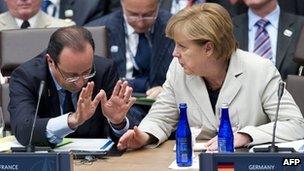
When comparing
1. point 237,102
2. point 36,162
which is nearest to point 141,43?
point 237,102

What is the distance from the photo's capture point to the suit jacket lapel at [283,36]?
232 inches

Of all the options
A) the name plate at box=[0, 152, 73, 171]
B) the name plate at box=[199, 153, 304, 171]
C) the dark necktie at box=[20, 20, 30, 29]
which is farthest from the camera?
the dark necktie at box=[20, 20, 30, 29]

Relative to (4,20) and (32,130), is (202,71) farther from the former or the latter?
(4,20)

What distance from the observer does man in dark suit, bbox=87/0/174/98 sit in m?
5.89

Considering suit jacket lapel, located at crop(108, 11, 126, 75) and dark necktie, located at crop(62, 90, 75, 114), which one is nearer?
dark necktie, located at crop(62, 90, 75, 114)

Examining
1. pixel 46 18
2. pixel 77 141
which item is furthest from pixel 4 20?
pixel 77 141

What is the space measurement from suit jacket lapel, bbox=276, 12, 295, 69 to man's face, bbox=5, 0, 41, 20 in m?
1.87

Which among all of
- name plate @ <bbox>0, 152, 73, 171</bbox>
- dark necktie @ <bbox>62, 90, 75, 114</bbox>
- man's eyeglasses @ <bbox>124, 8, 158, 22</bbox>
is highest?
man's eyeglasses @ <bbox>124, 8, 158, 22</bbox>

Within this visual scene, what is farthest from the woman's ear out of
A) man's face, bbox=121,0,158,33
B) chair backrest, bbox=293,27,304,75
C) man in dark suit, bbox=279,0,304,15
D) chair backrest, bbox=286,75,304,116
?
man in dark suit, bbox=279,0,304,15

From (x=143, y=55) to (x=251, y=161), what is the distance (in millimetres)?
3182

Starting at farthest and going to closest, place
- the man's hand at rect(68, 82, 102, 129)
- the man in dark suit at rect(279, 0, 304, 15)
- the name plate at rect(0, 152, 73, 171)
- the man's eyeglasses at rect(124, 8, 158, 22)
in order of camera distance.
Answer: the man in dark suit at rect(279, 0, 304, 15) → the man's eyeglasses at rect(124, 8, 158, 22) → the man's hand at rect(68, 82, 102, 129) → the name plate at rect(0, 152, 73, 171)

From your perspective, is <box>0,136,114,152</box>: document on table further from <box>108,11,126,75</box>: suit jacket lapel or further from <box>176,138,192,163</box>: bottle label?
<box>108,11,126,75</box>: suit jacket lapel

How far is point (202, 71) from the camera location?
407 centimetres

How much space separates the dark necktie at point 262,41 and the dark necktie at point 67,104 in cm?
219
